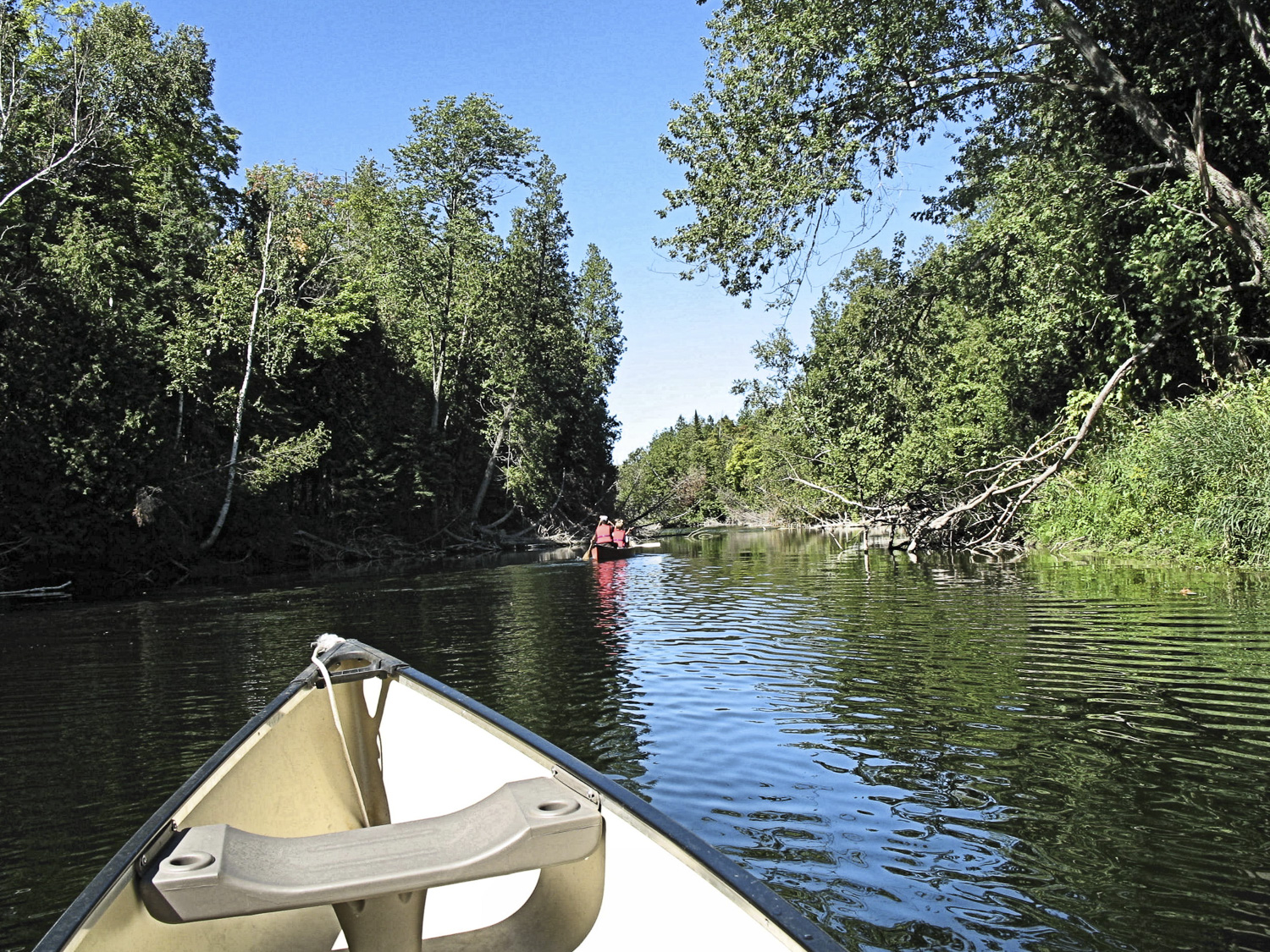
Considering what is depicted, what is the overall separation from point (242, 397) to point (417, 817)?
83.0ft

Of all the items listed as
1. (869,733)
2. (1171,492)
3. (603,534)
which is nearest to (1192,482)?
(1171,492)

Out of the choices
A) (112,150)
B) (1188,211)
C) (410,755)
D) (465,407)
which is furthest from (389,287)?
(410,755)

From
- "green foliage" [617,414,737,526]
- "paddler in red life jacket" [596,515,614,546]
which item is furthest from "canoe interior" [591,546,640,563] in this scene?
"green foliage" [617,414,737,526]

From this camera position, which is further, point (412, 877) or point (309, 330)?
point (309, 330)

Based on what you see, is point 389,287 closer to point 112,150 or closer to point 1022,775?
point 112,150

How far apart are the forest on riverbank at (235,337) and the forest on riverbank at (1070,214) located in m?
15.2

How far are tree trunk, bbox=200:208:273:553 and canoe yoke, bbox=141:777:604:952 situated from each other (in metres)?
25.3

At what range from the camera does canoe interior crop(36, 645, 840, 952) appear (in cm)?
232

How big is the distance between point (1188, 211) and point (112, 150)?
27264 millimetres

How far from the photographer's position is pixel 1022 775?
5.26m

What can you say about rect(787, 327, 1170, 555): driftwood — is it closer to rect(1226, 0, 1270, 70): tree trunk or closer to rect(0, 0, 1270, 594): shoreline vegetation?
rect(0, 0, 1270, 594): shoreline vegetation

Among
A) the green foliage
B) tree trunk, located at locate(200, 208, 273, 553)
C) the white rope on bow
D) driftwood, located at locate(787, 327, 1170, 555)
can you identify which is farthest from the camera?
the green foliage

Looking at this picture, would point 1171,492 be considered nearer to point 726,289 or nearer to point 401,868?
point 726,289

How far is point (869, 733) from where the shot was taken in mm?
6367
